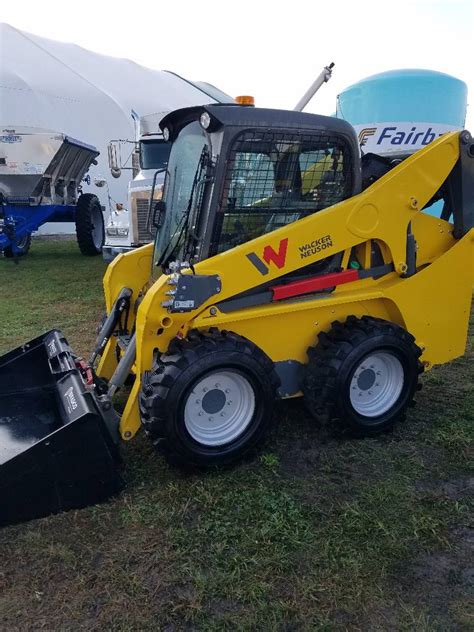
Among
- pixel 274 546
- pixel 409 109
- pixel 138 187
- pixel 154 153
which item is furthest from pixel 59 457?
pixel 409 109

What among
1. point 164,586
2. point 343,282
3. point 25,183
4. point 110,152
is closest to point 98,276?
point 110,152

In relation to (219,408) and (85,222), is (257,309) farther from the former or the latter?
(85,222)

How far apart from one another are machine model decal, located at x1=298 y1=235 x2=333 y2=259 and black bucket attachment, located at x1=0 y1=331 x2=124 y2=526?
1513 mm

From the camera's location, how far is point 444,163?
3.66 m

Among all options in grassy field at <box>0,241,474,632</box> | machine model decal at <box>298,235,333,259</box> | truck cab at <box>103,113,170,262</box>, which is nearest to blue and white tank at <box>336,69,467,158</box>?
truck cab at <box>103,113,170,262</box>

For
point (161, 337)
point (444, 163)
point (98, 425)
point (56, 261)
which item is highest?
point (444, 163)

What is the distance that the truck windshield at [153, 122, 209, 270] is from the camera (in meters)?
3.40

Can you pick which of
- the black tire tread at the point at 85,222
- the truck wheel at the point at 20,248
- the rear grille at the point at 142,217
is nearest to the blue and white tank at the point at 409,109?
the rear grille at the point at 142,217

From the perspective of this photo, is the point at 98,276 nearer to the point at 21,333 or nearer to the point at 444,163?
the point at 21,333

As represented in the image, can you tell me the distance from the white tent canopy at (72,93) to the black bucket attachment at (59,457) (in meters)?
17.7

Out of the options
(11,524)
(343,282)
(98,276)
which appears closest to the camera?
(11,524)

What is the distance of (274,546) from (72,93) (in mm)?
21649

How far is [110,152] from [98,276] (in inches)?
97.3

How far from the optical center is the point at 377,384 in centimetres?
361
